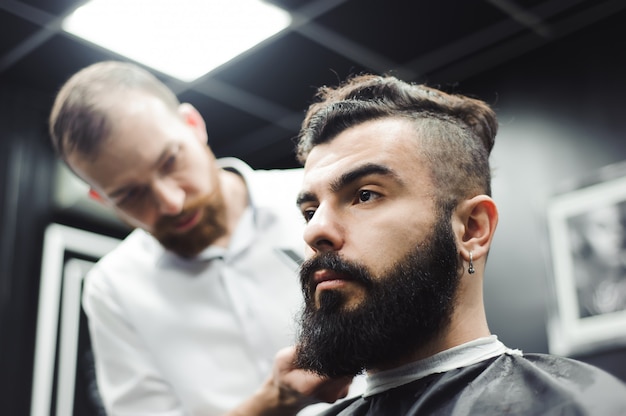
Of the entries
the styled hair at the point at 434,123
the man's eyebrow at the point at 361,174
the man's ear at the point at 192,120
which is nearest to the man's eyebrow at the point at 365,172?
the man's eyebrow at the point at 361,174

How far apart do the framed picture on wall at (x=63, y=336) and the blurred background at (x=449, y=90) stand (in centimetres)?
6

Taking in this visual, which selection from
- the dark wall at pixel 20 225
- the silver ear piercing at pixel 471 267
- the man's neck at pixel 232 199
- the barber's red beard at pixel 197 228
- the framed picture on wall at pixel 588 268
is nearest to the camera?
the silver ear piercing at pixel 471 267

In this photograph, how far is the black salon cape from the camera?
140cm

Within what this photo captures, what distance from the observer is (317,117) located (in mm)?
1875

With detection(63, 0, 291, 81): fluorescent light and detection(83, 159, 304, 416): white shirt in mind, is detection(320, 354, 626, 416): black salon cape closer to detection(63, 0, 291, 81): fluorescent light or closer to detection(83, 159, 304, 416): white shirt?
detection(83, 159, 304, 416): white shirt

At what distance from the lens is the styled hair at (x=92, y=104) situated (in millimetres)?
2332

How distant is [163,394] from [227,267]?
472mm

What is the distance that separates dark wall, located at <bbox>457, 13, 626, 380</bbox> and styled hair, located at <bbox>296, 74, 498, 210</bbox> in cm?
183

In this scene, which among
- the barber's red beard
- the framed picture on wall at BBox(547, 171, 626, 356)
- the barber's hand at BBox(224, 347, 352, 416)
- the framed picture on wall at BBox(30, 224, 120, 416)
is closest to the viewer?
the barber's hand at BBox(224, 347, 352, 416)

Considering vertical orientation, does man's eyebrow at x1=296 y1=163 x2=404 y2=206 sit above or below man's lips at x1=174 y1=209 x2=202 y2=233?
below

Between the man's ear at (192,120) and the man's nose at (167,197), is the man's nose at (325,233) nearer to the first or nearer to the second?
the man's nose at (167,197)

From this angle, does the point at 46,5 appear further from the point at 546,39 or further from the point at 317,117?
the point at 546,39

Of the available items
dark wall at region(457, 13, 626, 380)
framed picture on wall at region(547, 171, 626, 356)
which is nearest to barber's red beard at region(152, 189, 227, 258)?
dark wall at region(457, 13, 626, 380)

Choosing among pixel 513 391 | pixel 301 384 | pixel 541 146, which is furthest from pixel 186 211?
pixel 541 146
